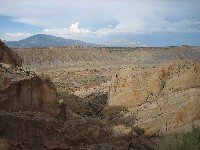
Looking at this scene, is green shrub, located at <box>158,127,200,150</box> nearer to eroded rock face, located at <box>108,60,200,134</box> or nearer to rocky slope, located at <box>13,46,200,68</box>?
eroded rock face, located at <box>108,60,200,134</box>

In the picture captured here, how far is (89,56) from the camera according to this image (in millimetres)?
139375

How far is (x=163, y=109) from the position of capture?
24.6 meters

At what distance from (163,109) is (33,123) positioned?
9419 millimetres

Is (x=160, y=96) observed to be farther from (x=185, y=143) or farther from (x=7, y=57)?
(x=185, y=143)

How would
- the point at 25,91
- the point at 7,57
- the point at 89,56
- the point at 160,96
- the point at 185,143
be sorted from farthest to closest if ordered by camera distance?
the point at 89,56
the point at 160,96
the point at 7,57
the point at 25,91
the point at 185,143

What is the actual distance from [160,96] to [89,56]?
370 ft

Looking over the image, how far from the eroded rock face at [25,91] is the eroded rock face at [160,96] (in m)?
6.57

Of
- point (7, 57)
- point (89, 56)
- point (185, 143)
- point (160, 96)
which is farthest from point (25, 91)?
point (89, 56)

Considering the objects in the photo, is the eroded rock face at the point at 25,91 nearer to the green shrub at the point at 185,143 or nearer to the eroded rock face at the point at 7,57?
the eroded rock face at the point at 7,57

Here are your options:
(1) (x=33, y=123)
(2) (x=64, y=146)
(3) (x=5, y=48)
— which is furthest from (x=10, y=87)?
(3) (x=5, y=48)

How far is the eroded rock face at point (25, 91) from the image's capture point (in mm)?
19344

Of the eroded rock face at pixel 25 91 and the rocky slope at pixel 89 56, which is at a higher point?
the eroded rock face at pixel 25 91

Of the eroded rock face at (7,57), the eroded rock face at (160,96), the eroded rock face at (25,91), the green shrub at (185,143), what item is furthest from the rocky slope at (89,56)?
the green shrub at (185,143)

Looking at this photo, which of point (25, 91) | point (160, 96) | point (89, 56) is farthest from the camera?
point (89, 56)
